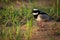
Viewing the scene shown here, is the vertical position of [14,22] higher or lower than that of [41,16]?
higher

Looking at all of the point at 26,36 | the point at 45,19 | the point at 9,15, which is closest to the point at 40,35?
the point at 26,36

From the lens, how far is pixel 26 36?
382cm

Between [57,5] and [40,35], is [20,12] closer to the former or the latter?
[57,5]

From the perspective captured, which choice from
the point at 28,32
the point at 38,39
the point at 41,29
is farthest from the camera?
the point at 41,29

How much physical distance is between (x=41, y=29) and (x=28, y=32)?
38.4 inches

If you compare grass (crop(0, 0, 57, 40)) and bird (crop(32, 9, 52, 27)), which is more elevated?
grass (crop(0, 0, 57, 40))

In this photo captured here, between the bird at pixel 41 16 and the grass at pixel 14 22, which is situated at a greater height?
the grass at pixel 14 22

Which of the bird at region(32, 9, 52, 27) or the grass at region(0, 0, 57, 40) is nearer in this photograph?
the grass at region(0, 0, 57, 40)

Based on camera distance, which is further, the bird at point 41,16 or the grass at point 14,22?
the bird at point 41,16

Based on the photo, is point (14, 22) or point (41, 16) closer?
point (14, 22)

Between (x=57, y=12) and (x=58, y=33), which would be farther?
(x=57, y=12)

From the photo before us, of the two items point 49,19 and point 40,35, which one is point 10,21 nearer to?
point 40,35

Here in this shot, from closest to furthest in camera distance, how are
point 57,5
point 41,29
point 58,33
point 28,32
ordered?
point 28,32 < point 58,33 < point 41,29 < point 57,5

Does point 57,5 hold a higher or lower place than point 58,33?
higher
